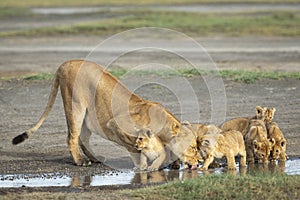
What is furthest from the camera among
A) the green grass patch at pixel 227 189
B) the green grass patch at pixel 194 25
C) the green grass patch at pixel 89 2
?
the green grass patch at pixel 89 2

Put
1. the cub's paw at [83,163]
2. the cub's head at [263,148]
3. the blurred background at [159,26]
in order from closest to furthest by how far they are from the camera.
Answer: the cub's head at [263,148] < the cub's paw at [83,163] < the blurred background at [159,26]

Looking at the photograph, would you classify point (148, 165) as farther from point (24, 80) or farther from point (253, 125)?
point (24, 80)

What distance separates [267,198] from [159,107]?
7.16 feet

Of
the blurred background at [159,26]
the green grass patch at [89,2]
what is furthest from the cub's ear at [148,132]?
the green grass patch at [89,2]

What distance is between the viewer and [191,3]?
4556cm

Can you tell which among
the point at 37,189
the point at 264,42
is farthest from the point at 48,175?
the point at 264,42

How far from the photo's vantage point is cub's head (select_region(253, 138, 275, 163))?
10352 mm

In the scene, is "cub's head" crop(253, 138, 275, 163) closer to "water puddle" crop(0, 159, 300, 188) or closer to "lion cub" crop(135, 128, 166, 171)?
"water puddle" crop(0, 159, 300, 188)

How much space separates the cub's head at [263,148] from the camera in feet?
34.0

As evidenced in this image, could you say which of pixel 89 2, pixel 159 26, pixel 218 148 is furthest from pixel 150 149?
pixel 89 2

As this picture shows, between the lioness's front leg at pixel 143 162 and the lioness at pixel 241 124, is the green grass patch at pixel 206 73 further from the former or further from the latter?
the lioness's front leg at pixel 143 162

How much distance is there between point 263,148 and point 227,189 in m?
1.92

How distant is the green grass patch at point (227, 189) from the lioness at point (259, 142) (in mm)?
1373

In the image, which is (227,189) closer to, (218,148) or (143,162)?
(218,148)
